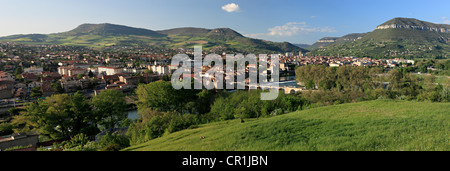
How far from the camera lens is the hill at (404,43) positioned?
128875mm

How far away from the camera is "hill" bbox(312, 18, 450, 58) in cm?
12888

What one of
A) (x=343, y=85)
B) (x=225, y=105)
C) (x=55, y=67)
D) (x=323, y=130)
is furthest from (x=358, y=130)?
(x=55, y=67)

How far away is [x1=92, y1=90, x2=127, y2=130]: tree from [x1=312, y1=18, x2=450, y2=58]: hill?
141 m

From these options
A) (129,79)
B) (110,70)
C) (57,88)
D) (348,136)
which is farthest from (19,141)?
(110,70)

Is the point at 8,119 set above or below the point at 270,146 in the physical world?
below

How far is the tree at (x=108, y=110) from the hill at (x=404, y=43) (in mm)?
141418

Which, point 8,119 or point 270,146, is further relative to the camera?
point 8,119

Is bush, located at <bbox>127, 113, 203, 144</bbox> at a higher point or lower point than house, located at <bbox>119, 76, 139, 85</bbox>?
lower

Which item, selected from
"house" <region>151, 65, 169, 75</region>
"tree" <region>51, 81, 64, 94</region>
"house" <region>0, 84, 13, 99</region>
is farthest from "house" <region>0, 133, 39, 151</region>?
"house" <region>151, 65, 169, 75</region>

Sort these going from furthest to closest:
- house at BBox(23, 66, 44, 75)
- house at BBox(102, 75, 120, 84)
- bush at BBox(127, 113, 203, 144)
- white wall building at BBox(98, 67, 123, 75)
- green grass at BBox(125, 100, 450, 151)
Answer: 1. white wall building at BBox(98, 67, 123, 75)
2. house at BBox(23, 66, 44, 75)
3. house at BBox(102, 75, 120, 84)
4. bush at BBox(127, 113, 203, 144)
5. green grass at BBox(125, 100, 450, 151)

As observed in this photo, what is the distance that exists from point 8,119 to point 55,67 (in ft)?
170

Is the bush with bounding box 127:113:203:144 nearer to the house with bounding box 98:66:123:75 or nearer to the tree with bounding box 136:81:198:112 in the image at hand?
the tree with bounding box 136:81:198:112

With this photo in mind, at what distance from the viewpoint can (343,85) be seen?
4603 cm
